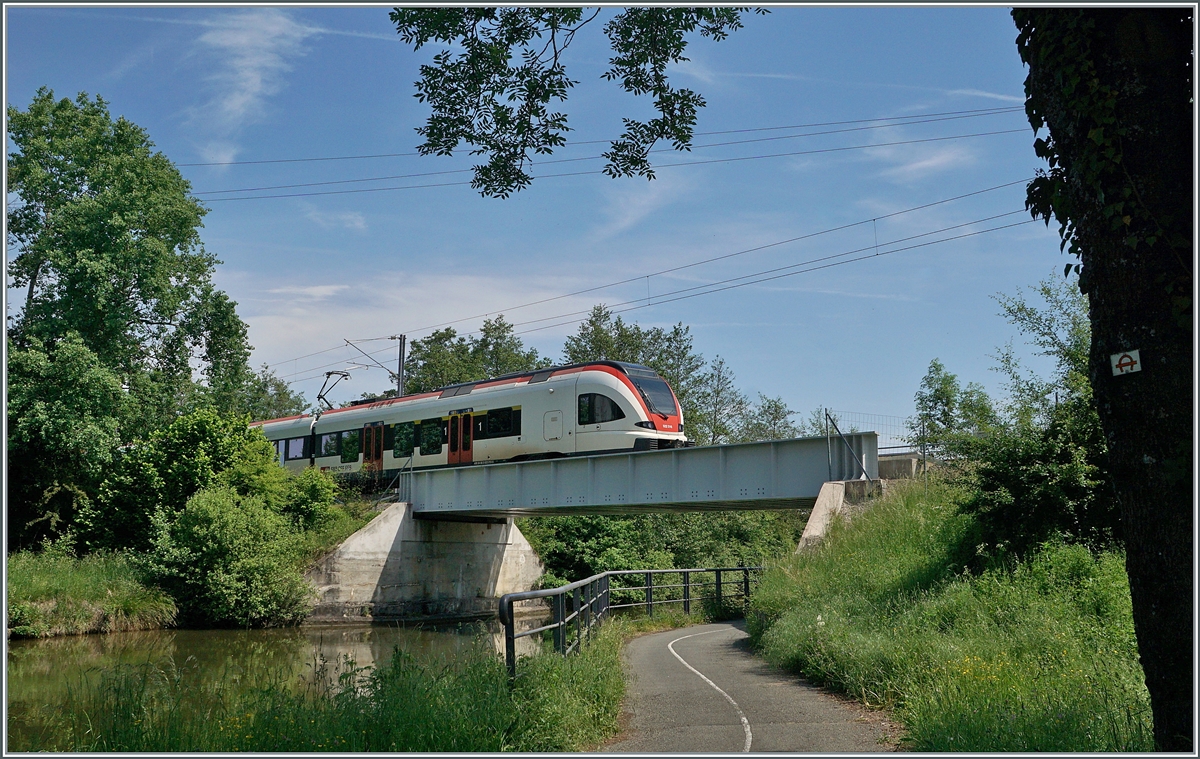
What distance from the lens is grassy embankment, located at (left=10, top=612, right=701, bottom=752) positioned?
7.49m

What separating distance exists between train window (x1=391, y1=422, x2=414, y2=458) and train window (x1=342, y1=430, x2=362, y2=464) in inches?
85.4

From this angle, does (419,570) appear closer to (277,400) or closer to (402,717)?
(402,717)

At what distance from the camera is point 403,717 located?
7668mm

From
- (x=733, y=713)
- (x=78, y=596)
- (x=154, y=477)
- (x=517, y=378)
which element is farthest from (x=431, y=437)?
(x=733, y=713)

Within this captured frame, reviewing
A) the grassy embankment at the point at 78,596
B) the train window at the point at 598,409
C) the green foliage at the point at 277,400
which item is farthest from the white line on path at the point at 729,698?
the green foliage at the point at 277,400

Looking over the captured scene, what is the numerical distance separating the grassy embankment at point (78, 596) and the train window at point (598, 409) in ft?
35.1

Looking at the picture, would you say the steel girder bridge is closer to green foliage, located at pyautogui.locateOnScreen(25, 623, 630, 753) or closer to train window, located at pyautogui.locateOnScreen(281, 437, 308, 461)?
train window, located at pyautogui.locateOnScreen(281, 437, 308, 461)

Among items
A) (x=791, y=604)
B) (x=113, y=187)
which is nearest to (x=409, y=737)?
(x=791, y=604)

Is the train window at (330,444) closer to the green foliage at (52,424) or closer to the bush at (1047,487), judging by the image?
the green foliage at (52,424)

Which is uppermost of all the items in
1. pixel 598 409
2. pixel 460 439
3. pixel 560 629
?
pixel 598 409

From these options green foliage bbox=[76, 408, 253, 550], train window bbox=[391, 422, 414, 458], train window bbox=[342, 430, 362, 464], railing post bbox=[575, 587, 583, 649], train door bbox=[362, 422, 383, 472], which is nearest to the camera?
railing post bbox=[575, 587, 583, 649]

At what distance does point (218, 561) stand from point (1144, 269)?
29.1 metres

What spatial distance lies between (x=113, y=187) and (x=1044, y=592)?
103ft

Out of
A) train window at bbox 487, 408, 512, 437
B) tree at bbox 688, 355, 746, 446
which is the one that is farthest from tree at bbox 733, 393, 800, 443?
train window at bbox 487, 408, 512, 437
